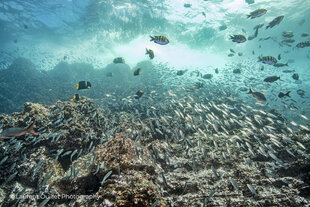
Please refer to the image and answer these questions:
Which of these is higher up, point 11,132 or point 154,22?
point 154,22

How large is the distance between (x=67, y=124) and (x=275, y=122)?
35.6ft

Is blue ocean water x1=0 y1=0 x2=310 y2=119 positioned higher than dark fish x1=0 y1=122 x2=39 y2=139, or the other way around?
blue ocean water x1=0 y1=0 x2=310 y2=119

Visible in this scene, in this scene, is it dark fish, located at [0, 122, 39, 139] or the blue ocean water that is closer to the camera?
dark fish, located at [0, 122, 39, 139]

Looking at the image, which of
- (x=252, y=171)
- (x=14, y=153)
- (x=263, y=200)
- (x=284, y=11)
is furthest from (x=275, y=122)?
(x=284, y=11)

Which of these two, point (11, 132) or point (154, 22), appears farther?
point (154, 22)

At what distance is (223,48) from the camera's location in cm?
4181

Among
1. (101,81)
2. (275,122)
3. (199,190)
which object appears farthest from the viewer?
(101,81)

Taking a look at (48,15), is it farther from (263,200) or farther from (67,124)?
(263,200)

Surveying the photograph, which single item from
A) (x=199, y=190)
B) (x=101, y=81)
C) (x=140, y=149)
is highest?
(x=101, y=81)

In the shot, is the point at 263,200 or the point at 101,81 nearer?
the point at 263,200

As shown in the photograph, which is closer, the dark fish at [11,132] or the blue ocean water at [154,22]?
the dark fish at [11,132]

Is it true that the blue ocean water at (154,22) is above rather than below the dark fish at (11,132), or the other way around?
above

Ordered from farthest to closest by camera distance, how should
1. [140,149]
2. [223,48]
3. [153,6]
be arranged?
1. [223,48]
2. [153,6]
3. [140,149]

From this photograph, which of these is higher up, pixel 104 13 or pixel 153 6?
pixel 104 13
